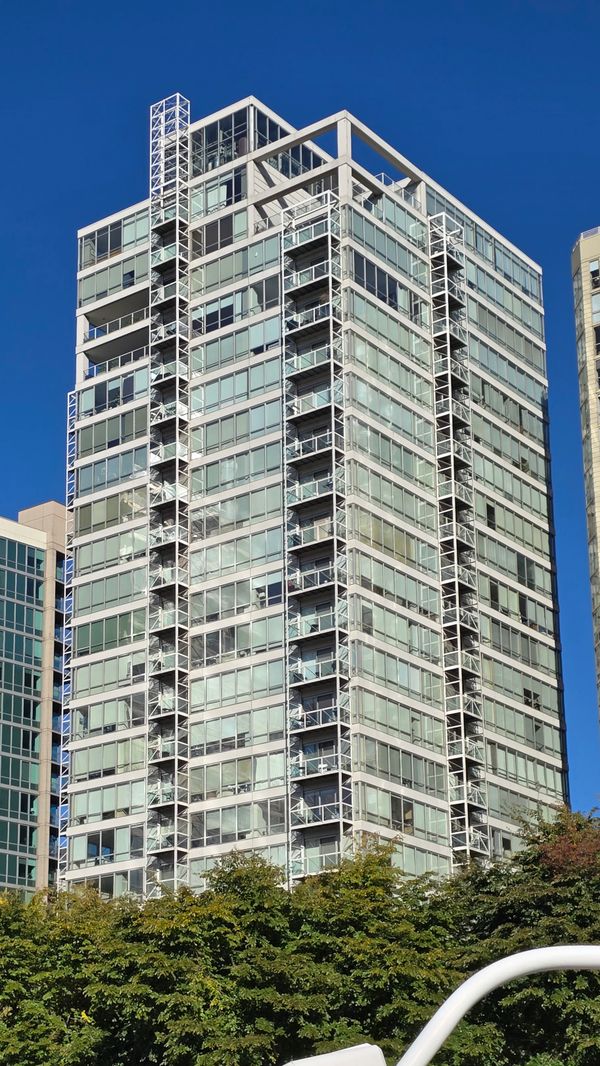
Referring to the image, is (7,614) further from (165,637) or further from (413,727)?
(413,727)

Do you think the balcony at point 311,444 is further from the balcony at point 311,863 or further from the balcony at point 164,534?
the balcony at point 311,863

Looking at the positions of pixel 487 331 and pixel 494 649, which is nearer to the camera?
pixel 494 649

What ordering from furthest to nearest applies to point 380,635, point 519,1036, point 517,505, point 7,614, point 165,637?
point 7,614
point 517,505
point 165,637
point 380,635
point 519,1036

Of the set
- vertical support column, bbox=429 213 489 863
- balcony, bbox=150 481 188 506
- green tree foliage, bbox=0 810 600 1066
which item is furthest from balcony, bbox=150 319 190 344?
green tree foliage, bbox=0 810 600 1066

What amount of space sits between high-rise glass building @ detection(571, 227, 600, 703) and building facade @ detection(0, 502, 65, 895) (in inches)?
1628

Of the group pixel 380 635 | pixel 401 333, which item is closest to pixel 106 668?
pixel 380 635

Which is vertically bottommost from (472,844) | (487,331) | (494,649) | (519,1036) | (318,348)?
(519,1036)

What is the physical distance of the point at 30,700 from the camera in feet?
387

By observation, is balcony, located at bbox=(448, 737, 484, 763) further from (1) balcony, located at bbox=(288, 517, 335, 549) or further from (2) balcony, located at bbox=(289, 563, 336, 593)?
(1) balcony, located at bbox=(288, 517, 335, 549)

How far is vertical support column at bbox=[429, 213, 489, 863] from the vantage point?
285 feet

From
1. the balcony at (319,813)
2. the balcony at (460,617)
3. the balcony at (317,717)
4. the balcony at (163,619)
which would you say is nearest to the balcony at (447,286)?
the balcony at (460,617)

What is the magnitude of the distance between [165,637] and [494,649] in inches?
745

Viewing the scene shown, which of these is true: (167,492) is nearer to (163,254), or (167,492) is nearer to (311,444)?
(311,444)

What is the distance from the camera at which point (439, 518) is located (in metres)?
91.9
